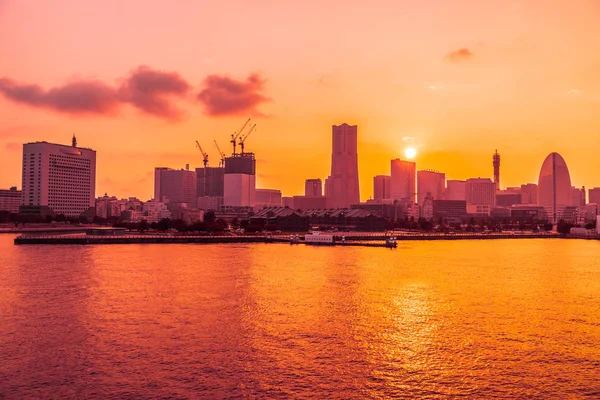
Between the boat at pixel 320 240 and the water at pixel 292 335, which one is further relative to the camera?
the boat at pixel 320 240

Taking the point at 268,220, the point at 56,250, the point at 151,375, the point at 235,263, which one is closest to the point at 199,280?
the point at 235,263

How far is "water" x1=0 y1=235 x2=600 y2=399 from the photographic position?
24.9 m

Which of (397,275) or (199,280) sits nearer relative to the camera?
(199,280)

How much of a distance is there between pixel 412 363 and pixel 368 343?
389cm

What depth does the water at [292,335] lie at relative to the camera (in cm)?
2491

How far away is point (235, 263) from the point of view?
72125 millimetres

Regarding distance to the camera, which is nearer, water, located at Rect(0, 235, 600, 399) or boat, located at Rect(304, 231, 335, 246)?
water, located at Rect(0, 235, 600, 399)

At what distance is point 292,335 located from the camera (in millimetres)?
32938

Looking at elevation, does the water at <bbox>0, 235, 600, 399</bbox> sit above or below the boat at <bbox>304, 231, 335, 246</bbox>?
below

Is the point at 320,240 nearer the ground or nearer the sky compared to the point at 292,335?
nearer the sky

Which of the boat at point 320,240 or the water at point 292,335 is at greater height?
the boat at point 320,240

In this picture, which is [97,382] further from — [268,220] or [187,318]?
[268,220]

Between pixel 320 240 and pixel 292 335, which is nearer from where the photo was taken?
pixel 292 335

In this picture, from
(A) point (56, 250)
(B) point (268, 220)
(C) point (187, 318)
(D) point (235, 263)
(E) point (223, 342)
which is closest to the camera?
(E) point (223, 342)
